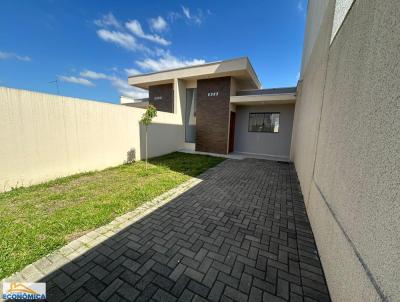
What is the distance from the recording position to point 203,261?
7.22 ft

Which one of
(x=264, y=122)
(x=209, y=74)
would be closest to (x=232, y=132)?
(x=264, y=122)

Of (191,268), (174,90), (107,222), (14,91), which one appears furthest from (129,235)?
(174,90)

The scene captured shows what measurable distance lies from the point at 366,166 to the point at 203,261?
6.61 feet

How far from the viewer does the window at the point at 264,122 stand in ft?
34.0

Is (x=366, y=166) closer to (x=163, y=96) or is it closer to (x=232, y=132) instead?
(x=232, y=132)

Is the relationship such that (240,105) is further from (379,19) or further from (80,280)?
(80,280)

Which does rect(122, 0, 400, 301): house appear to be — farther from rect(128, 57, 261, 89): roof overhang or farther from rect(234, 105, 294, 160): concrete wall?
rect(234, 105, 294, 160): concrete wall

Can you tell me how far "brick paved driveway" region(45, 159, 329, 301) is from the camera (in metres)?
1.79

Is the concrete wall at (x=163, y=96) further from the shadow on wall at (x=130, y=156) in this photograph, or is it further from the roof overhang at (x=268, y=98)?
the shadow on wall at (x=130, y=156)

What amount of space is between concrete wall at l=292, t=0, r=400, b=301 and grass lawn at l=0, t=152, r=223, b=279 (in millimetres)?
3339

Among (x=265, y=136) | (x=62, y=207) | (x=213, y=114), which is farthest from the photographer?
(x=265, y=136)

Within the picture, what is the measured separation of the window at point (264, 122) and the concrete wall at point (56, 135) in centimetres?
700

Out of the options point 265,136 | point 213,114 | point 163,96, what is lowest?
point 265,136

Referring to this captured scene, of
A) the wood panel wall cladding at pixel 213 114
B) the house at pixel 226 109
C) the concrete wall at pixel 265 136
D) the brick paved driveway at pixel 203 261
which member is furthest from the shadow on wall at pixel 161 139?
the brick paved driveway at pixel 203 261
